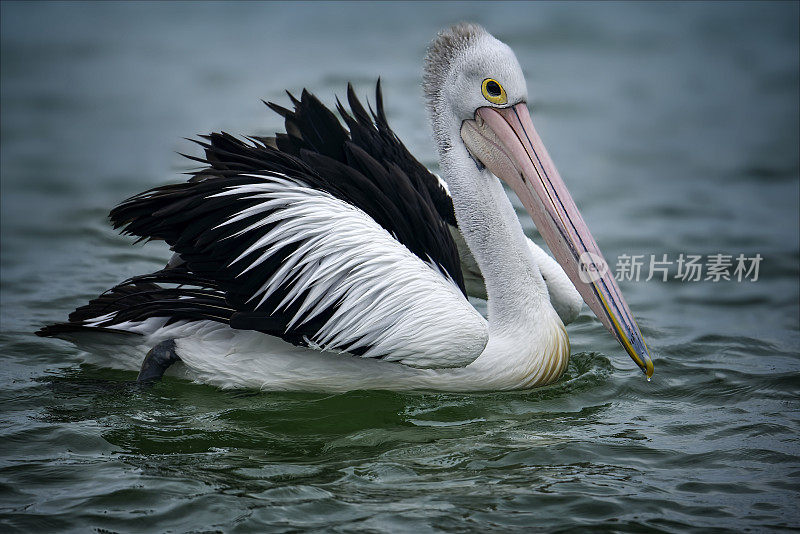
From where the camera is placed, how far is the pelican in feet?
15.4

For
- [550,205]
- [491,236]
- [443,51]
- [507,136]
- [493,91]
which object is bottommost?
[491,236]

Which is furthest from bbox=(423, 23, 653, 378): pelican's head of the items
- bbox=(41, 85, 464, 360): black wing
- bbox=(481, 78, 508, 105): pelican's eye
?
bbox=(41, 85, 464, 360): black wing

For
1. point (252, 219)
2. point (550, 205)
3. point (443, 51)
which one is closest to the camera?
point (252, 219)

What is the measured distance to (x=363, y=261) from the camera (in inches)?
186

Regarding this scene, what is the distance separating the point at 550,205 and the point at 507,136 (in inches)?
16.2

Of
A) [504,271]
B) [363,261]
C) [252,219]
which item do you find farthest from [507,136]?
[252,219]

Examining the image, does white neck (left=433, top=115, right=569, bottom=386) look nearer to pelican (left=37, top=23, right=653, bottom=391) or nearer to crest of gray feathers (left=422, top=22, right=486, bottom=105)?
pelican (left=37, top=23, right=653, bottom=391)

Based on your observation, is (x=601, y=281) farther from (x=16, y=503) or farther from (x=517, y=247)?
(x=16, y=503)

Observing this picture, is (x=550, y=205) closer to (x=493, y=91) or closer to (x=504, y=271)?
(x=504, y=271)

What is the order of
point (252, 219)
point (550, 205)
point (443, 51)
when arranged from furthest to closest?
point (443, 51) → point (550, 205) → point (252, 219)

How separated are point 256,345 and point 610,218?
15.0 ft

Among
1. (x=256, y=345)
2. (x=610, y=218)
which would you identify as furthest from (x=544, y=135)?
(x=256, y=345)

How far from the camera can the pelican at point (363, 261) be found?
4.71m

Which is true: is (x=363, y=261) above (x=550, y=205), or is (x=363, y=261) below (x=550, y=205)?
below
